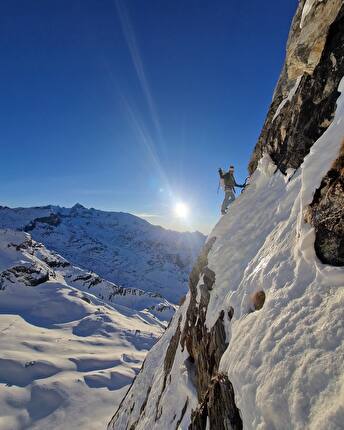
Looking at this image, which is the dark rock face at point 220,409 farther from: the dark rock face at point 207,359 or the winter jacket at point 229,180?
the winter jacket at point 229,180

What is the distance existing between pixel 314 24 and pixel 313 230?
779 cm

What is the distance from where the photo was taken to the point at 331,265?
19.2 feet

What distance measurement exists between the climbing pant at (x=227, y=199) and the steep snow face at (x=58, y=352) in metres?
35.9

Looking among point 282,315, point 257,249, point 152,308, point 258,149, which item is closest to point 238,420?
point 282,315

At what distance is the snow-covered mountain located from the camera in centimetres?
509

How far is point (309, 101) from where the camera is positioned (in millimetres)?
10945

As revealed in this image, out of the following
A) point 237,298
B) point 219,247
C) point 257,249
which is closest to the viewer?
point 237,298

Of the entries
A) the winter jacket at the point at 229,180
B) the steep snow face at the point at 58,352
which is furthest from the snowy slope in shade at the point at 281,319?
the steep snow face at the point at 58,352

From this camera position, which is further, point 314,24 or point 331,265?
point 314,24

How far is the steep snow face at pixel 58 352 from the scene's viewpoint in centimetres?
4522

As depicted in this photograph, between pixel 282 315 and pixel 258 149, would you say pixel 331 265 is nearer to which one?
pixel 282 315

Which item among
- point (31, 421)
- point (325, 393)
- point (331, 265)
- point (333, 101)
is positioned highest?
point (333, 101)

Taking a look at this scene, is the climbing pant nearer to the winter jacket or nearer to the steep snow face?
the winter jacket

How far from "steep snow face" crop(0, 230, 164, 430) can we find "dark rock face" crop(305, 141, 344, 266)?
43.5 m
